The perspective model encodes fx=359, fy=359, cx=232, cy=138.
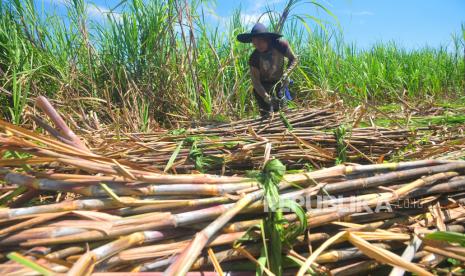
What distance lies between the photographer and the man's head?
3.63m

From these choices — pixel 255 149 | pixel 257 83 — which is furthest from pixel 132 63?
pixel 255 149

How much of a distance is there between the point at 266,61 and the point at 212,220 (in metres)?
→ 3.12

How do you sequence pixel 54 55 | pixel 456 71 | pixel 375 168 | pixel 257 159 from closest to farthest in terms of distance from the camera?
pixel 375 168 → pixel 257 159 → pixel 54 55 → pixel 456 71

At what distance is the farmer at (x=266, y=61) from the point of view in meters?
3.64

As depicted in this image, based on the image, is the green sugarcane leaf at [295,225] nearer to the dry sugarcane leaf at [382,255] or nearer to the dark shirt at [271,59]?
the dry sugarcane leaf at [382,255]

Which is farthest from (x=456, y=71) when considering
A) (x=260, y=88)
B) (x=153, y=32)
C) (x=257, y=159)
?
(x=257, y=159)

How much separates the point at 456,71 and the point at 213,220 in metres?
7.33

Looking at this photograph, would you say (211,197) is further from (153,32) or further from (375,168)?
(153,32)

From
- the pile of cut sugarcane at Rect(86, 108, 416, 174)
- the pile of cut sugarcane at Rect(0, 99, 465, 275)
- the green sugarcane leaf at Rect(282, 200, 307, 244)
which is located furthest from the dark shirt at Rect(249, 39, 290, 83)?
the green sugarcane leaf at Rect(282, 200, 307, 244)

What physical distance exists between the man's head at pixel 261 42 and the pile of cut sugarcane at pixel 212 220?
2780 millimetres

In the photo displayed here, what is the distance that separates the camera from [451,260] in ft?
3.10

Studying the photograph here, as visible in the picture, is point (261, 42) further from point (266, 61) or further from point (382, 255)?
point (382, 255)

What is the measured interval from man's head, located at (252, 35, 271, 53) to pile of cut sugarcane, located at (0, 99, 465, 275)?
109 inches

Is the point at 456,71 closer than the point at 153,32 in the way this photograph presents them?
No
